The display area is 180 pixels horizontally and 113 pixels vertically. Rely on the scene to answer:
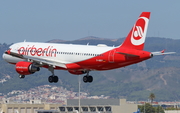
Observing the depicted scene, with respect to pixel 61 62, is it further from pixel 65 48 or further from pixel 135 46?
pixel 135 46

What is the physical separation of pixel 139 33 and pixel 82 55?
10.7 metres

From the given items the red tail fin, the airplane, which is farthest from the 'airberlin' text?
the red tail fin

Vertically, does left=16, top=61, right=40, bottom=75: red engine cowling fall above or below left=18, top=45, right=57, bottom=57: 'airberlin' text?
below

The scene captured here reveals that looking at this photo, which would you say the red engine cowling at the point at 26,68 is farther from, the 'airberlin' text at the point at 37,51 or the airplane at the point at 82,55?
the 'airberlin' text at the point at 37,51

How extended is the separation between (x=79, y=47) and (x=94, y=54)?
12.8 feet

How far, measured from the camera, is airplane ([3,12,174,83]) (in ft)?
284

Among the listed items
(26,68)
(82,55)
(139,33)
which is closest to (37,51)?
(26,68)

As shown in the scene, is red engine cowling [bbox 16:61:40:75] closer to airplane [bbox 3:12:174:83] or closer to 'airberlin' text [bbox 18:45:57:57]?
airplane [bbox 3:12:174:83]

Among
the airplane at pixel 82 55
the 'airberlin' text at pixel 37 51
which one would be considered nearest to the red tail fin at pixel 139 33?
the airplane at pixel 82 55

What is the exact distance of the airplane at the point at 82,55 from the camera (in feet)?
284

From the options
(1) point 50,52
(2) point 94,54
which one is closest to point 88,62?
(2) point 94,54

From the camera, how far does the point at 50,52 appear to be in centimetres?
9538

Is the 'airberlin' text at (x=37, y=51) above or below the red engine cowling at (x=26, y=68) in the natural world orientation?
above

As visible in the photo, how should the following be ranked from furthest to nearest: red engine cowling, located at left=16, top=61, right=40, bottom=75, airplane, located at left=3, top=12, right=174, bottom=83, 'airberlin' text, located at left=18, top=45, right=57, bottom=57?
1. 'airberlin' text, located at left=18, top=45, right=57, bottom=57
2. red engine cowling, located at left=16, top=61, right=40, bottom=75
3. airplane, located at left=3, top=12, right=174, bottom=83
